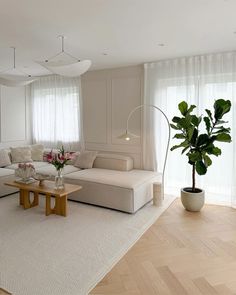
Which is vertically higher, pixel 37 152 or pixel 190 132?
pixel 190 132

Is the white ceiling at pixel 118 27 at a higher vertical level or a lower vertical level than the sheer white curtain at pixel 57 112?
higher

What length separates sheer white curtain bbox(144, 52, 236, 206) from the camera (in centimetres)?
417

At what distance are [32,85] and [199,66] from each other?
4557 millimetres

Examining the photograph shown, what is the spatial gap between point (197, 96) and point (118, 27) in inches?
82.4

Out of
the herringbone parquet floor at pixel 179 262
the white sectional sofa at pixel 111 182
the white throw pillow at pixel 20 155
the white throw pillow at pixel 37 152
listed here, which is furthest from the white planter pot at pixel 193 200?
the white throw pillow at pixel 20 155

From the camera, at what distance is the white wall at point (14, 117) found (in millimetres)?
6129

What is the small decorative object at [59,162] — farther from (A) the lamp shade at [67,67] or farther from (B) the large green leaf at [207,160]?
(B) the large green leaf at [207,160]

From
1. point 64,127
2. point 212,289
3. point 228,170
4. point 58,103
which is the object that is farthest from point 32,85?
point 212,289

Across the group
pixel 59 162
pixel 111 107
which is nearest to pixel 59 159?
pixel 59 162

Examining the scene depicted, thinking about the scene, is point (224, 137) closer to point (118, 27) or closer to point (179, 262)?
point (179, 262)

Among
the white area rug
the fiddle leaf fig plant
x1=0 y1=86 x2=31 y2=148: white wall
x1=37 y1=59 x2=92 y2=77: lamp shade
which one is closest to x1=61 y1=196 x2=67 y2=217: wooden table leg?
the white area rug

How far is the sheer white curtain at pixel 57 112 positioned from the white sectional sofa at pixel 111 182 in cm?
117

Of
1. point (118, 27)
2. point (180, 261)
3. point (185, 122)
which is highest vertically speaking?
point (118, 27)

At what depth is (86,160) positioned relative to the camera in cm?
523
